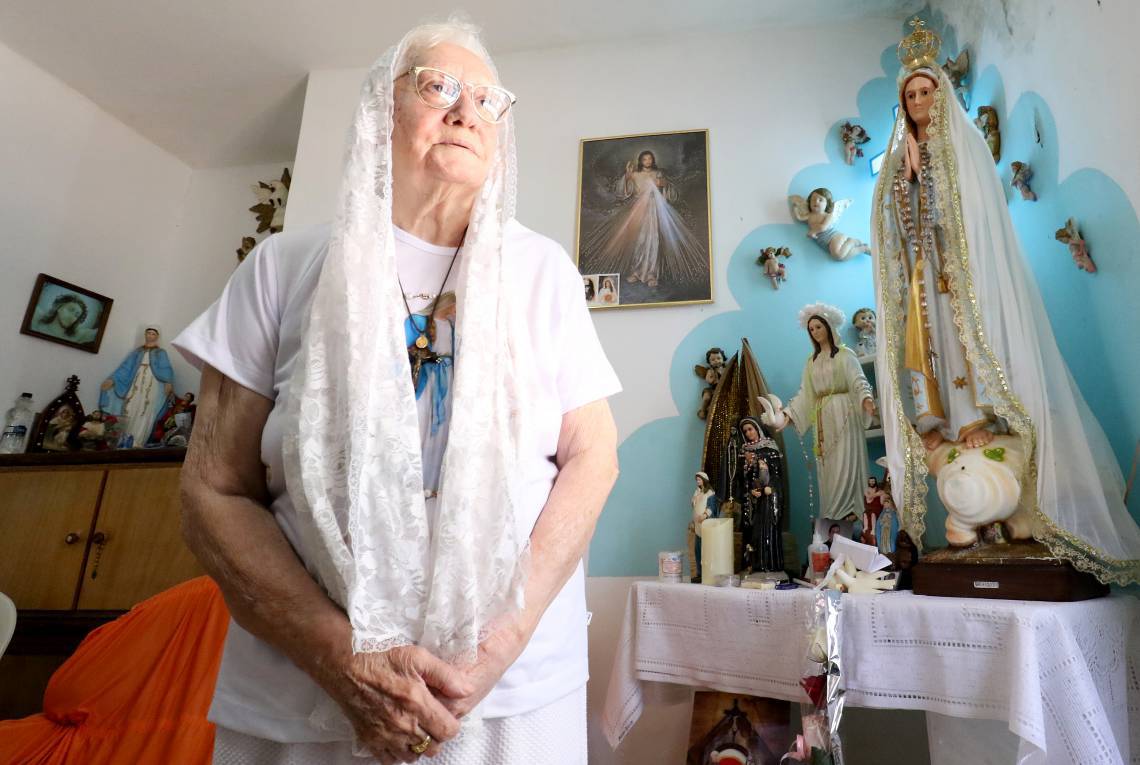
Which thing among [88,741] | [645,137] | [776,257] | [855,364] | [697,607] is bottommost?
[88,741]

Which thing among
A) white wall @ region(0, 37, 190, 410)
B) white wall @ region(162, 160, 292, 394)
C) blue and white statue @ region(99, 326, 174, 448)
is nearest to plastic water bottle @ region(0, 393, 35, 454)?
white wall @ region(0, 37, 190, 410)

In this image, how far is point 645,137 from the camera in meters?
2.71

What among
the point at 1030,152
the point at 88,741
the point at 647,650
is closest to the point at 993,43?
the point at 1030,152

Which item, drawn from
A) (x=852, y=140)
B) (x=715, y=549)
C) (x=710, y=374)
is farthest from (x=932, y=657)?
(x=852, y=140)

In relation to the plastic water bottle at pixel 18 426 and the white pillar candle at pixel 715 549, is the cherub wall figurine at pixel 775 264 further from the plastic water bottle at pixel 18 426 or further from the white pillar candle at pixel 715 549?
the plastic water bottle at pixel 18 426

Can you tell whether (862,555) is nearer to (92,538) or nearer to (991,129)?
(991,129)

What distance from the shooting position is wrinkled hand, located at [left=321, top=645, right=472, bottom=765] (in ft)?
2.13

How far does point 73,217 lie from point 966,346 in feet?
11.9

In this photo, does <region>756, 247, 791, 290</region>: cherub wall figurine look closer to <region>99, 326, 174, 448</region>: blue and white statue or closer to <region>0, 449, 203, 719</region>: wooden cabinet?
<region>0, 449, 203, 719</region>: wooden cabinet

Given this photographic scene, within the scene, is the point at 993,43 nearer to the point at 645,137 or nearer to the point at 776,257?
the point at 776,257

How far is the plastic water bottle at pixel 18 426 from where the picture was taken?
2764mm

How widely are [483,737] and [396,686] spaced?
5.2 inches

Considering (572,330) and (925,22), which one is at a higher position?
(925,22)

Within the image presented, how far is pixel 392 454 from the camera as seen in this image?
0.73m
